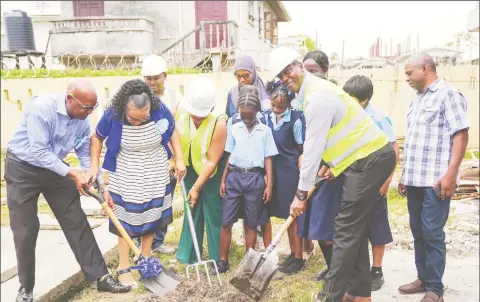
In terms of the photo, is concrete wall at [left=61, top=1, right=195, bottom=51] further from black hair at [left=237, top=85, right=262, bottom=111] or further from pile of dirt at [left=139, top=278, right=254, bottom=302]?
pile of dirt at [left=139, top=278, right=254, bottom=302]

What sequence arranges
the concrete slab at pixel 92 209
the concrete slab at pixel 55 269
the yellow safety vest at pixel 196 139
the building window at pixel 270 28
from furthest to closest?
the building window at pixel 270 28 → the concrete slab at pixel 92 209 → the yellow safety vest at pixel 196 139 → the concrete slab at pixel 55 269

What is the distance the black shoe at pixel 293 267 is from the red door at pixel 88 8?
1757 centimetres

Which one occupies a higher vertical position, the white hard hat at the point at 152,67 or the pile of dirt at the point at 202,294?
the white hard hat at the point at 152,67

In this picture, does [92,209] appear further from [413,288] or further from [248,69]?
[413,288]

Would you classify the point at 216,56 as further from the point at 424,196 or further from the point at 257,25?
the point at 424,196

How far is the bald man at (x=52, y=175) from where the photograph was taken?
338 centimetres

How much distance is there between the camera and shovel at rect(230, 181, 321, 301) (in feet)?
10.8

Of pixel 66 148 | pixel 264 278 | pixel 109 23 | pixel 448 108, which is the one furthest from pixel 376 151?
pixel 109 23

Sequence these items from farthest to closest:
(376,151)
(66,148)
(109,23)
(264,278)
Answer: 1. (109,23)
2. (66,148)
3. (264,278)
4. (376,151)

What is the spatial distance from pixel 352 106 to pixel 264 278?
134 cm

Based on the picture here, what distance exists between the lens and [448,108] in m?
3.30

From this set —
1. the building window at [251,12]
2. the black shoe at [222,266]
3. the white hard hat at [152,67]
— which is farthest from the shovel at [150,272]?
the building window at [251,12]

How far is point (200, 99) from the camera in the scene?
3834 mm

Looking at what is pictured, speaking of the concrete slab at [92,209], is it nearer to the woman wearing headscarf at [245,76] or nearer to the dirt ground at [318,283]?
the dirt ground at [318,283]
